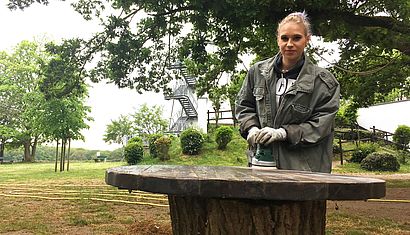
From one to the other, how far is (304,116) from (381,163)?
1442 cm

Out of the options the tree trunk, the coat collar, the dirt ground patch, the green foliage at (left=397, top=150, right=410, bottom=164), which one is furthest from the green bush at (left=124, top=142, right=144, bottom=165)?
the tree trunk

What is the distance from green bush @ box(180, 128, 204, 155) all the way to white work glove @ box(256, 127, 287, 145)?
14859 millimetres

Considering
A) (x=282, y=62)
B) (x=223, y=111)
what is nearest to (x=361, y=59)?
(x=282, y=62)

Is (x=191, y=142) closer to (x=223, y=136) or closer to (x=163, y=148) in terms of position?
(x=163, y=148)

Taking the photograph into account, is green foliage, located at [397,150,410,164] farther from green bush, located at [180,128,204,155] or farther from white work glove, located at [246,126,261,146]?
white work glove, located at [246,126,261,146]

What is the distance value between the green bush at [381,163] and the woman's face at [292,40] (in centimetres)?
1410

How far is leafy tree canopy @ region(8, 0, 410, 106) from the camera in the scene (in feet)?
20.5

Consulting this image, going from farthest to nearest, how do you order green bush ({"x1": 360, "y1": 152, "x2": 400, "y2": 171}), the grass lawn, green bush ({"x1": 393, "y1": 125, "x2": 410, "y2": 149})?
green bush ({"x1": 393, "y1": 125, "x2": 410, "y2": 149})
green bush ({"x1": 360, "y1": 152, "x2": 400, "y2": 171})
the grass lawn

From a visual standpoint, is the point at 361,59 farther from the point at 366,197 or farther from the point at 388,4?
the point at 366,197

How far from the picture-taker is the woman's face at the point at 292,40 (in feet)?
6.54

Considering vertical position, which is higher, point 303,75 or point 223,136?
point 303,75

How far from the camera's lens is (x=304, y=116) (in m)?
1.99

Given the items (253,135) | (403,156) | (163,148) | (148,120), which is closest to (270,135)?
(253,135)

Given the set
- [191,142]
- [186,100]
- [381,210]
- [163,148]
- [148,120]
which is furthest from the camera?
[148,120]
